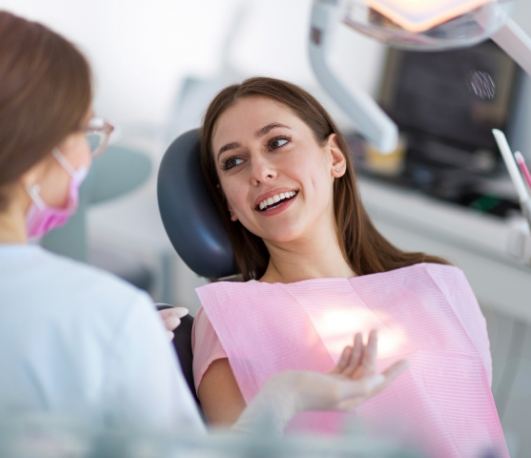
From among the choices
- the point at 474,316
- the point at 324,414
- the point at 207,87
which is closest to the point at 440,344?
the point at 474,316

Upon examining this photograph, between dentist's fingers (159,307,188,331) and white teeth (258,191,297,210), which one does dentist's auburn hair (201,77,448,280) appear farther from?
dentist's fingers (159,307,188,331)

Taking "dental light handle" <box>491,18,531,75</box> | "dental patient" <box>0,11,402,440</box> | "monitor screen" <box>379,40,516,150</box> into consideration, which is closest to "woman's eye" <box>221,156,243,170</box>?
"dental light handle" <box>491,18,531,75</box>

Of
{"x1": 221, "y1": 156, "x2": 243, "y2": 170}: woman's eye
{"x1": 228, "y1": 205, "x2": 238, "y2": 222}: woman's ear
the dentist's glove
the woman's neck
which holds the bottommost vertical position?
the woman's neck

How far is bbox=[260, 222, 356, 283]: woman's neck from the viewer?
1660 millimetres

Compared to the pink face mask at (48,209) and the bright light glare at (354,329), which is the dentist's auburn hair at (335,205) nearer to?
the bright light glare at (354,329)

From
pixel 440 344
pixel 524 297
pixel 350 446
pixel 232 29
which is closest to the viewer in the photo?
pixel 350 446

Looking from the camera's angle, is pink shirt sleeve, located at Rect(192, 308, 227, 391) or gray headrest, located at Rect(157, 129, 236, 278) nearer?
pink shirt sleeve, located at Rect(192, 308, 227, 391)

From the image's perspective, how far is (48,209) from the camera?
1032mm

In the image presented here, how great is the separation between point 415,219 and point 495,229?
0.25 m

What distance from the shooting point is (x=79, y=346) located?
3.05 feet

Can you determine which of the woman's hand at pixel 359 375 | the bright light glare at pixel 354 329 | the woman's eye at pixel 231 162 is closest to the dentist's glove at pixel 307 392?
the woman's hand at pixel 359 375

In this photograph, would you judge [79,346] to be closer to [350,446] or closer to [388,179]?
[350,446]

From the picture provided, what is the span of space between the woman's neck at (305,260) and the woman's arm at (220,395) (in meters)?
0.26

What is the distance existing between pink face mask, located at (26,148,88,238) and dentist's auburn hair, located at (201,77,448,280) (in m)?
0.63
